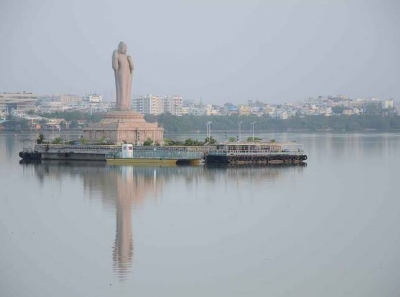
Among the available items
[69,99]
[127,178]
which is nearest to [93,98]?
[69,99]

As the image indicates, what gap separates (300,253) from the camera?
45.2ft

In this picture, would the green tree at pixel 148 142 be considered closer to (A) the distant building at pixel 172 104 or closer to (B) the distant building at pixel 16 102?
(B) the distant building at pixel 16 102

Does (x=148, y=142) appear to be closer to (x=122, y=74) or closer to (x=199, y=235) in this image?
(x=122, y=74)

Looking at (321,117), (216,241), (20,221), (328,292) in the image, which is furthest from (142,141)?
(321,117)

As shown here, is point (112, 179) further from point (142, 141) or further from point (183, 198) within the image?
point (142, 141)

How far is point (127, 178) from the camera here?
23.7 m

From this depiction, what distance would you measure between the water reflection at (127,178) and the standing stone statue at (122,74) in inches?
137

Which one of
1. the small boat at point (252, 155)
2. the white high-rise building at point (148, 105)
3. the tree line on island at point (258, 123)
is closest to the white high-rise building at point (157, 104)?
the white high-rise building at point (148, 105)

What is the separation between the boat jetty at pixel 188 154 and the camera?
1136 inches

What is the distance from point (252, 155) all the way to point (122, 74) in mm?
5540

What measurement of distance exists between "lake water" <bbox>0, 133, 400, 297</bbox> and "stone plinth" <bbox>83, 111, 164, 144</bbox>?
724 cm

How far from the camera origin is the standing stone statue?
32.1 metres

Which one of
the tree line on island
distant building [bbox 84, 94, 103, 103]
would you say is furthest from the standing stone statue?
distant building [bbox 84, 94, 103, 103]

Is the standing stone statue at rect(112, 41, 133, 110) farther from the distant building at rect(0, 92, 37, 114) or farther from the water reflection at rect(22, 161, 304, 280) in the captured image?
the distant building at rect(0, 92, 37, 114)
